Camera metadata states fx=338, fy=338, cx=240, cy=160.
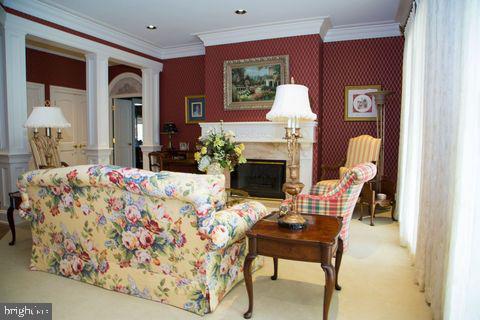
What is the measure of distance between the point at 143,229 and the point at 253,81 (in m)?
4.08

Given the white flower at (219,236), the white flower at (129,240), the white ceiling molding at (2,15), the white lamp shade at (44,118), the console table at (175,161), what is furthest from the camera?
the console table at (175,161)

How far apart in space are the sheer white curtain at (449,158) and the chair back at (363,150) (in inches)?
59.8

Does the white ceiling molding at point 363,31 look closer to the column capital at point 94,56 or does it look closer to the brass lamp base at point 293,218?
the column capital at point 94,56

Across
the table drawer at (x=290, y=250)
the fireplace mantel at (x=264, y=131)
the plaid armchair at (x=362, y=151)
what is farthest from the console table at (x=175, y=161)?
the table drawer at (x=290, y=250)


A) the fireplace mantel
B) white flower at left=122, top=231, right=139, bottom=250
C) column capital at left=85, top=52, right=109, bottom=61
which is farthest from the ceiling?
white flower at left=122, top=231, right=139, bottom=250

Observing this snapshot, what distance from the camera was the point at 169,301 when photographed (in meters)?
2.36

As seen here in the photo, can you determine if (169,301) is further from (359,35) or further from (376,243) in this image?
(359,35)

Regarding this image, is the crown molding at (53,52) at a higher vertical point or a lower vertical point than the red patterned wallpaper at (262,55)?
higher

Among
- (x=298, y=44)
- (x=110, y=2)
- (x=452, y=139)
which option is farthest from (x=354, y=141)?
(x=110, y=2)

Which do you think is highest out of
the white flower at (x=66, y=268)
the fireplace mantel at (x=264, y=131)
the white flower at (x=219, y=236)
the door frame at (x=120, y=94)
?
the door frame at (x=120, y=94)

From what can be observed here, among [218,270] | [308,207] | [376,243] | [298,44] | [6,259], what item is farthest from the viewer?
[298,44]

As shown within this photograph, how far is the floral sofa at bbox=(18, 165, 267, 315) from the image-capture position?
215 cm

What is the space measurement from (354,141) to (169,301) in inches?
150

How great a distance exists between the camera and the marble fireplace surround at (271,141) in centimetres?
549
